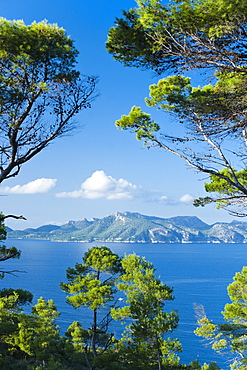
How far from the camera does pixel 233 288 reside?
14.8 m

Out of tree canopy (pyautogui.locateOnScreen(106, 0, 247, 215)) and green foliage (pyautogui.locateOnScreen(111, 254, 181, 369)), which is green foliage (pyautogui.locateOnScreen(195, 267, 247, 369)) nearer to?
green foliage (pyautogui.locateOnScreen(111, 254, 181, 369))

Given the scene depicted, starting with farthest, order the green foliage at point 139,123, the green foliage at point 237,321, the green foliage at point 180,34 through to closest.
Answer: the green foliage at point 237,321
the green foliage at point 139,123
the green foliage at point 180,34

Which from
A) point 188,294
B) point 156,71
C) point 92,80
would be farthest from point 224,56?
point 188,294

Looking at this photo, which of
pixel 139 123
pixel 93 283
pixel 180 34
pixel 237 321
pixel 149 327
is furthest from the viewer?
pixel 237 321

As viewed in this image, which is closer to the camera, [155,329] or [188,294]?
[155,329]

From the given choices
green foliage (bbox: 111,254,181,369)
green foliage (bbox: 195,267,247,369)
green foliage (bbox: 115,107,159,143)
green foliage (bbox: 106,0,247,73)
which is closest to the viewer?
green foliage (bbox: 106,0,247,73)

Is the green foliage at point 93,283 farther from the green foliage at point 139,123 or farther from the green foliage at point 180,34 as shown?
the green foliage at point 180,34

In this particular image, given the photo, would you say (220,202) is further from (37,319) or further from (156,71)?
(37,319)

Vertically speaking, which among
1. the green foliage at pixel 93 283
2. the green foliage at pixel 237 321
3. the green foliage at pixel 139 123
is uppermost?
the green foliage at pixel 139 123

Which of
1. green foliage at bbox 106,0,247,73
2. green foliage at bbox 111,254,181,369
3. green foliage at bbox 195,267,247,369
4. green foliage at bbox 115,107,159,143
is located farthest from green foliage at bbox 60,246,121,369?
green foliage at bbox 106,0,247,73

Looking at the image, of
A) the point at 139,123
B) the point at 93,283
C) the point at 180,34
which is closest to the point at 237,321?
the point at 93,283

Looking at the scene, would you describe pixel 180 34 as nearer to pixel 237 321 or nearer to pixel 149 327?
pixel 149 327

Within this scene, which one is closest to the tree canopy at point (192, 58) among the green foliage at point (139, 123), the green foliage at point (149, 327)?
the green foliage at point (139, 123)

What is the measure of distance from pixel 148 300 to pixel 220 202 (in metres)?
6.31
